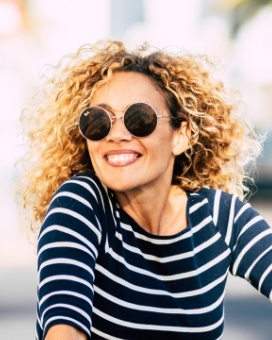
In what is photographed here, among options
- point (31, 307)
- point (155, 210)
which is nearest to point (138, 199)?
point (155, 210)

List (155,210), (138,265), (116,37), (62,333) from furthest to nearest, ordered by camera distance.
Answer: (116,37), (155,210), (138,265), (62,333)

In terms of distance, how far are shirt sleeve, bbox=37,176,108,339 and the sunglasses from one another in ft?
0.61

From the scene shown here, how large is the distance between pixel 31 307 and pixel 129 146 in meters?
5.78

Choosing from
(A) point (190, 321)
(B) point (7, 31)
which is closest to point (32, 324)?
(A) point (190, 321)

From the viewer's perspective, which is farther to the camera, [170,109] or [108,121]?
[170,109]

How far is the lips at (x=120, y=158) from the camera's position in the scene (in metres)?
3.35

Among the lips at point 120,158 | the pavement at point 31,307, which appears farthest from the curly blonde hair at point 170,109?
the pavement at point 31,307

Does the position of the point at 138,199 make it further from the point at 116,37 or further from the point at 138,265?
the point at 116,37

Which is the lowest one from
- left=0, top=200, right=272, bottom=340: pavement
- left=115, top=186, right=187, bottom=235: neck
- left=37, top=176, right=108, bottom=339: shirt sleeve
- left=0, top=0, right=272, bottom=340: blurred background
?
left=37, top=176, right=108, bottom=339: shirt sleeve

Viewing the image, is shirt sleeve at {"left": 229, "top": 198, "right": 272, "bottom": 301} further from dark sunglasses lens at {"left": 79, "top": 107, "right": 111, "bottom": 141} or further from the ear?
dark sunglasses lens at {"left": 79, "top": 107, "right": 111, "bottom": 141}

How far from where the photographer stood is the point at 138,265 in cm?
328

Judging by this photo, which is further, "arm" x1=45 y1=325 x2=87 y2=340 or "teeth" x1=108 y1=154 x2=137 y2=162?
"teeth" x1=108 y1=154 x2=137 y2=162

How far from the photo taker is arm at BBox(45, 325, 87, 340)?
111 inches

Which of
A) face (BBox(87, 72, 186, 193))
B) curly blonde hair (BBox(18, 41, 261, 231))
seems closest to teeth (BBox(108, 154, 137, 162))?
face (BBox(87, 72, 186, 193))
